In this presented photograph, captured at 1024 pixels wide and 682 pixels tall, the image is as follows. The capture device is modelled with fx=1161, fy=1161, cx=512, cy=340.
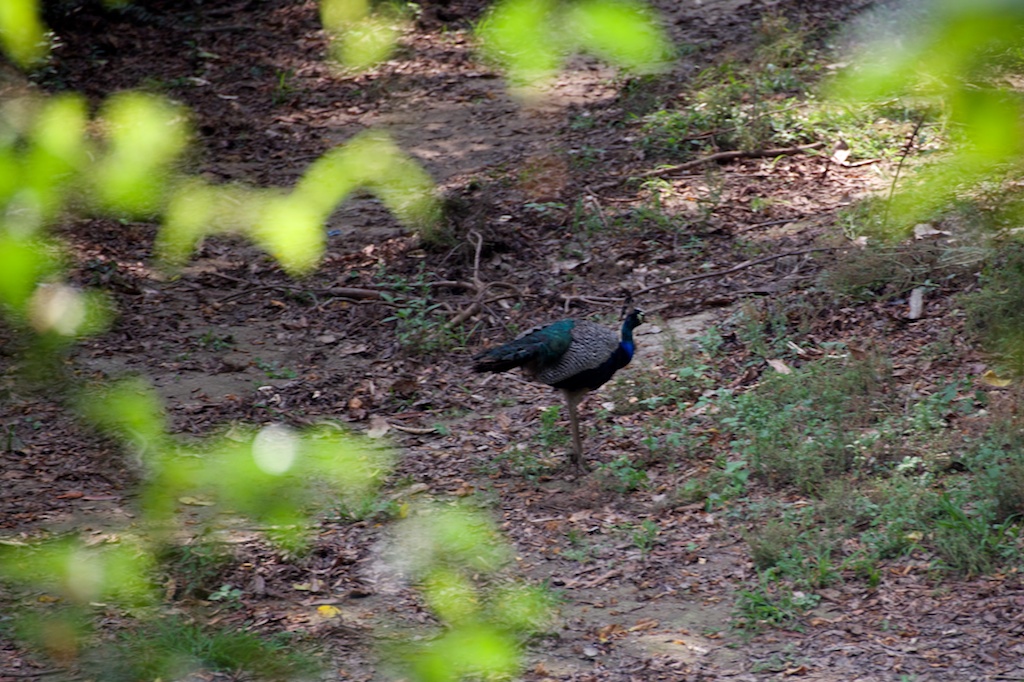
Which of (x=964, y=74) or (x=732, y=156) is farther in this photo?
(x=732, y=156)

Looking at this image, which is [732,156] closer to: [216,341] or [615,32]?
[216,341]

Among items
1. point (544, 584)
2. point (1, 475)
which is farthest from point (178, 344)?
point (544, 584)

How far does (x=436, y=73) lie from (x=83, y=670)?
34.6 ft

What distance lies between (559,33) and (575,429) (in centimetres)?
536

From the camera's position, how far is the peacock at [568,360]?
23.0 ft

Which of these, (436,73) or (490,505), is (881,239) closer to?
(490,505)

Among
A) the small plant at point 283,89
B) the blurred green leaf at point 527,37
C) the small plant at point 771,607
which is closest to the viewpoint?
the blurred green leaf at point 527,37

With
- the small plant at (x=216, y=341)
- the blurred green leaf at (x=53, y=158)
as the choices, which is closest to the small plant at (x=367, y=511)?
the small plant at (x=216, y=341)

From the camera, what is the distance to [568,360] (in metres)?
7.02

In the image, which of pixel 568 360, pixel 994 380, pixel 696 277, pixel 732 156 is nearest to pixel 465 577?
pixel 568 360

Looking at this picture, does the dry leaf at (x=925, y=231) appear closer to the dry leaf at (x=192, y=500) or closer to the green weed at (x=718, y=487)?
the green weed at (x=718, y=487)

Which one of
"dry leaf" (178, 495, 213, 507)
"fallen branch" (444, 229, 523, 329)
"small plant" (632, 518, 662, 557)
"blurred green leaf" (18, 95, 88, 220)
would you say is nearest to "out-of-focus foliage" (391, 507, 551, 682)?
"small plant" (632, 518, 662, 557)

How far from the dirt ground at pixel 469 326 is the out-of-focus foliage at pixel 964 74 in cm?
130

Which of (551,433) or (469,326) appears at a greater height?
(469,326)
